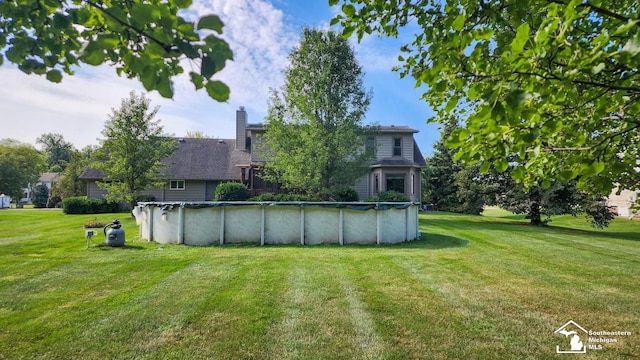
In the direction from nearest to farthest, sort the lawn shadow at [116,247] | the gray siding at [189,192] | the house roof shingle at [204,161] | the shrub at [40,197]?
the lawn shadow at [116,247] → the house roof shingle at [204,161] → the gray siding at [189,192] → the shrub at [40,197]

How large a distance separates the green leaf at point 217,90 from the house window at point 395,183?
23112 millimetres

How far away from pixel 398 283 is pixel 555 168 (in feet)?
10.9

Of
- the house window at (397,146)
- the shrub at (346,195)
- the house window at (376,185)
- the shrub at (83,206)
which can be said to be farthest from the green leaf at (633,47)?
the shrub at (83,206)

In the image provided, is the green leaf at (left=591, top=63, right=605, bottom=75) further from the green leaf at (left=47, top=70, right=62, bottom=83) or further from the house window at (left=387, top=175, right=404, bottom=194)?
the house window at (left=387, top=175, right=404, bottom=194)

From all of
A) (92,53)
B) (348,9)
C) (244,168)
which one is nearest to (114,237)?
(348,9)

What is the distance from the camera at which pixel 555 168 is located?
3.67 m

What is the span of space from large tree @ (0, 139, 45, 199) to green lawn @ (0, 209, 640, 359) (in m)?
51.2

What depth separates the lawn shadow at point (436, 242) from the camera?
10.2m

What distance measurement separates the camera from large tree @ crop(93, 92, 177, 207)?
1950 cm

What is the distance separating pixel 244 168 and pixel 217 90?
2309 centimetres

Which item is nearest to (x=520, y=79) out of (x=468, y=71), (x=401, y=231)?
(x=468, y=71)

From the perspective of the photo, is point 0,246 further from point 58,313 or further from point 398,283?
point 398,283

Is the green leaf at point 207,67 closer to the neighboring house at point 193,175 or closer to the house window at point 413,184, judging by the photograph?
the house window at point 413,184

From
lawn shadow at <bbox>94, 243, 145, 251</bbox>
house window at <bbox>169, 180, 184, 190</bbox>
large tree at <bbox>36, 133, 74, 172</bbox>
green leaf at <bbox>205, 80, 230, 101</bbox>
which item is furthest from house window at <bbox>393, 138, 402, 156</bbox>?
large tree at <bbox>36, 133, 74, 172</bbox>
